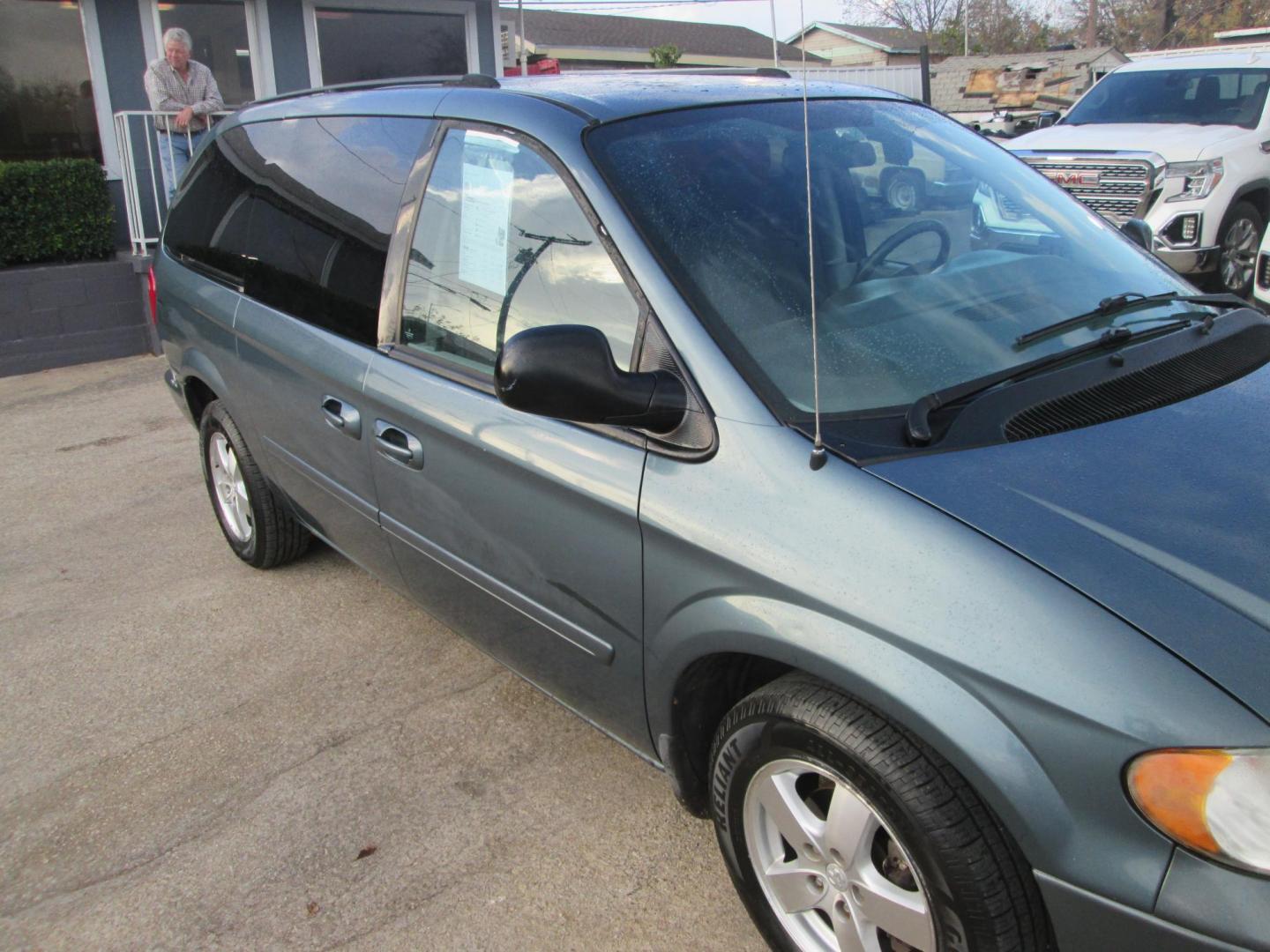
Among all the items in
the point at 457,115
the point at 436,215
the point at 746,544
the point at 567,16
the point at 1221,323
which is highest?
the point at 567,16

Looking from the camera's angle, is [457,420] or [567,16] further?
[567,16]

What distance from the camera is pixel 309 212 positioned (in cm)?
338

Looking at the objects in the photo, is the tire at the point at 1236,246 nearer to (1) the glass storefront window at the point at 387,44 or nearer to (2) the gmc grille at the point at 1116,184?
(2) the gmc grille at the point at 1116,184

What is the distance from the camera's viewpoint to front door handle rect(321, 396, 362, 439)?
302 centimetres

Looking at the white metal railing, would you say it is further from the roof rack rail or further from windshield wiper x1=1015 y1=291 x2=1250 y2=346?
windshield wiper x1=1015 y1=291 x2=1250 y2=346

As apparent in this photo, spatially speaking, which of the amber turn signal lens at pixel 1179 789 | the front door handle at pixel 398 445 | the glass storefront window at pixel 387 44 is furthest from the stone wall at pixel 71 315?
the amber turn signal lens at pixel 1179 789

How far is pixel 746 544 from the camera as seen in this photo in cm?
201

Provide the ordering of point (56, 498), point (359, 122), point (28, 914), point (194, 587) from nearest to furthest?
point (28, 914)
point (359, 122)
point (194, 587)
point (56, 498)

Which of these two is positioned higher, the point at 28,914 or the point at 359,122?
the point at 359,122

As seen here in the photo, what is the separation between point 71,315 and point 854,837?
27.3 feet

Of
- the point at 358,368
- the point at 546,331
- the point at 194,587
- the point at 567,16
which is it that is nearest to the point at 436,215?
the point at 358,368

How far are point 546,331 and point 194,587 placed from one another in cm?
283

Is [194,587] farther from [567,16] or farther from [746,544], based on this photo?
[567,16]

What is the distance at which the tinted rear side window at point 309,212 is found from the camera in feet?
9.96
